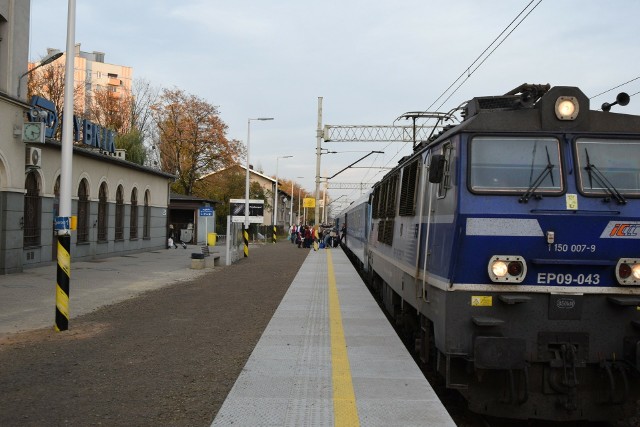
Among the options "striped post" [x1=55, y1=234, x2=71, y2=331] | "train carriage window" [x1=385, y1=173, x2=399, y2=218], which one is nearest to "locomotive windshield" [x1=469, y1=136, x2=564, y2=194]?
"train carriage window" [x1=385, y1=173, x2=399, y2=218]

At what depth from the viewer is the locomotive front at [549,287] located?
540 centimetres

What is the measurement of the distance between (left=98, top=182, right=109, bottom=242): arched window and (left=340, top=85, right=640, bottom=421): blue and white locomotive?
71.8ft

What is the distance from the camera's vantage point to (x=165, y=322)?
34.1 feet

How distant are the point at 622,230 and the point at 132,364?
18.5 ft

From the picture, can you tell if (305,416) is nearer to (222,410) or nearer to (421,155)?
(222,410)

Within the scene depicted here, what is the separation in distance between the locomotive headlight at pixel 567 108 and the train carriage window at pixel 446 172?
3.50 feet

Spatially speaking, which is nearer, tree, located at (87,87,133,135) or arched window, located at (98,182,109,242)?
arched window, located at (98,182,109,242)

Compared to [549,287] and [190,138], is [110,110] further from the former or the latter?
[549,287]

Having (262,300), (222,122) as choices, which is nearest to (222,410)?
(262,300)

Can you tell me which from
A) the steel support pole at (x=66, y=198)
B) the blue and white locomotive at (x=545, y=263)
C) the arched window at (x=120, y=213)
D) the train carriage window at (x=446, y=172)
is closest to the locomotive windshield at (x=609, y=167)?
the blue and white locomotive at (x=545, y=263)

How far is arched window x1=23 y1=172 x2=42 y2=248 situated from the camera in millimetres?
18812

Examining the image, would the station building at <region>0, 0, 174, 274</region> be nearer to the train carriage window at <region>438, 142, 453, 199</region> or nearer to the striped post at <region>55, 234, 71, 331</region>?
the striped post at <region>55, 234, 71, 331</region>

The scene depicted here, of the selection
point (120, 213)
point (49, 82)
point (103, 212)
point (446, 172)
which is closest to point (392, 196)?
point (446, 172)

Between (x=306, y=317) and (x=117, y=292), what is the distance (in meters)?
6.14
